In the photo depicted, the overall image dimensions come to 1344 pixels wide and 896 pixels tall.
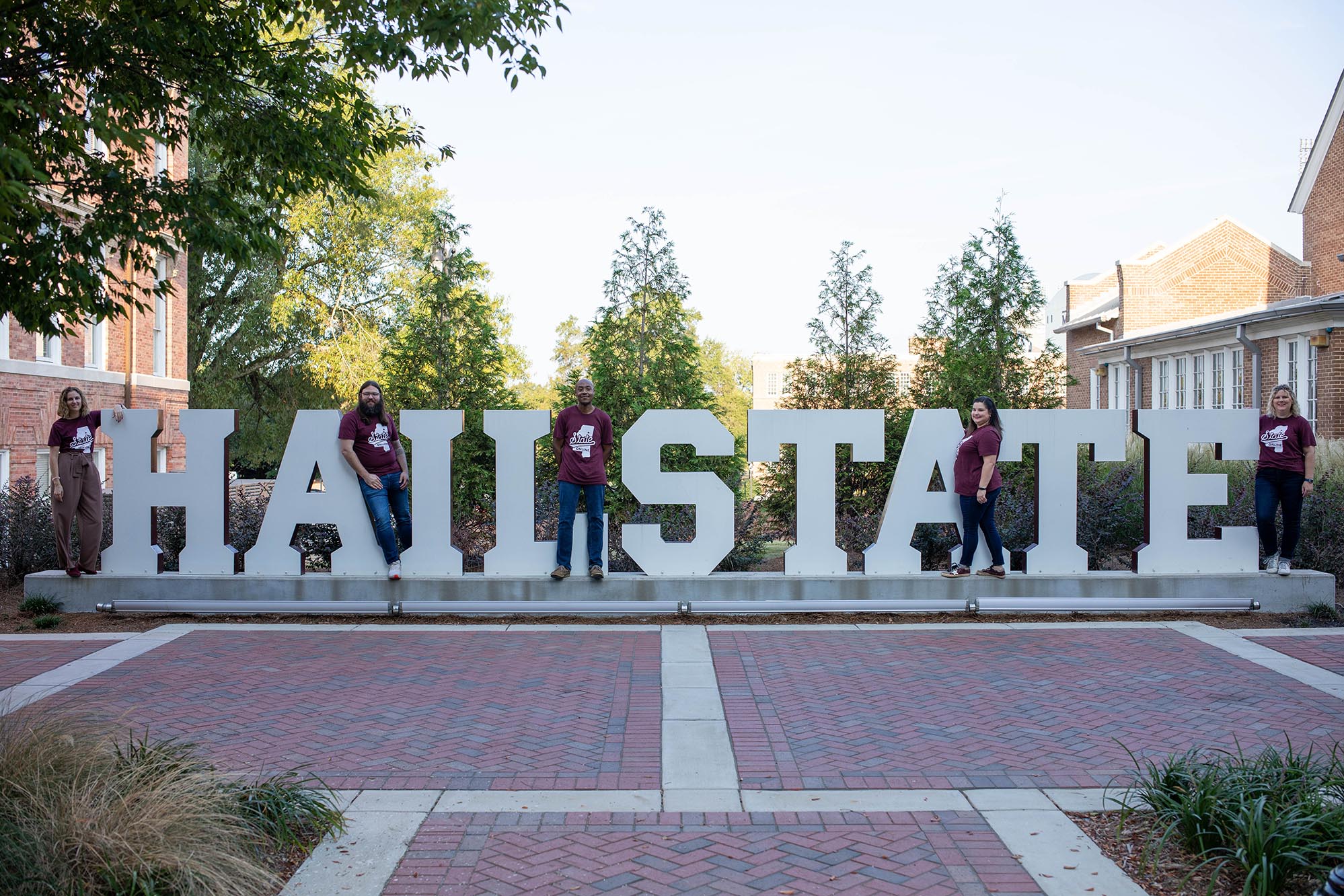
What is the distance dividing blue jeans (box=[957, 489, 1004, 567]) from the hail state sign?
0.93 ft

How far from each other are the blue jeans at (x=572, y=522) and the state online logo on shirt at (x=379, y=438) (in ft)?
5.47

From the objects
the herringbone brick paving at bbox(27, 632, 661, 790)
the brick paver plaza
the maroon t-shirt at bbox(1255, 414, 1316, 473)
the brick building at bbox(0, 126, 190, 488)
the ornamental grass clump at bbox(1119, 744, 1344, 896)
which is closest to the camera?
the ornamental grass clump at bbox(1119, 744, 1344, 896)

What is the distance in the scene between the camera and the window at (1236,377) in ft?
77.5

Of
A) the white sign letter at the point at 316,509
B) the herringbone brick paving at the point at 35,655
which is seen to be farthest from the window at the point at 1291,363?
the herringbone brick paving at the point at 35,655

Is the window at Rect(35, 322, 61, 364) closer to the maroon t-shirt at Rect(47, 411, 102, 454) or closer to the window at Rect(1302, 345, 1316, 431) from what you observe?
the maroon t-shirt at Rect(47, 411, 102, 454)

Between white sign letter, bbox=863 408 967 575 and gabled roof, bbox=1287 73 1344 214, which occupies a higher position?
gabled roof, bbox=1287 73 1344 214

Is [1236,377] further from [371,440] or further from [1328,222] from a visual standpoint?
[371,440]

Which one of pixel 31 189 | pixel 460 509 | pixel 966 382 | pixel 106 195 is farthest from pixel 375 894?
pixel 966 382

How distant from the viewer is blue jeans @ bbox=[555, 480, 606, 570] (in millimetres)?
9805

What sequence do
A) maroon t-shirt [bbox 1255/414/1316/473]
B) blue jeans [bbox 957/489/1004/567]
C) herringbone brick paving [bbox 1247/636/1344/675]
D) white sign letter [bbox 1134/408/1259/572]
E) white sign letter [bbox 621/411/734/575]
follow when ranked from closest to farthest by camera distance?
1. herringbone brick paving [bbox 1247/636/1344/675]
2. maroon t-shirt [bbox 1255/414/1316/473]
3. blue jeans [bbox 957/489/1004/567]
4. white sign letter [bbox 621/411/734/575]
5. white sign letter [bbox 1134/408/1259/572]

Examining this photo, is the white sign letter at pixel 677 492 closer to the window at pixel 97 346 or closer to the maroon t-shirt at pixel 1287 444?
the maroon t-shirt at pixel 1287 444

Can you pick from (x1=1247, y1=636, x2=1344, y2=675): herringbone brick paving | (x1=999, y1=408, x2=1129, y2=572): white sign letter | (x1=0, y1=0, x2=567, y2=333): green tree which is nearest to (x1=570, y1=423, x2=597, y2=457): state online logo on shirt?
(x1=0, y1=0, x2=567, y2=333): green tree

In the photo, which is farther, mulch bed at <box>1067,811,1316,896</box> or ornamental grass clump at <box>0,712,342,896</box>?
mulch bed at <box>1067,811,1316,896</box>

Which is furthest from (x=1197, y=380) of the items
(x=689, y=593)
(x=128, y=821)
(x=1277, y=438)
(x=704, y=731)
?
(x=128, y=821)
